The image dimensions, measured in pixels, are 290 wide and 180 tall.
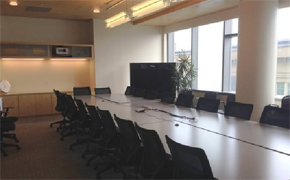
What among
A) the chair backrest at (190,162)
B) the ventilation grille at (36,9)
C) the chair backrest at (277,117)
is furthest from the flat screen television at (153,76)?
the chair backrest at (190,162)

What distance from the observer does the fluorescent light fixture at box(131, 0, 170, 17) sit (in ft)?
12.7

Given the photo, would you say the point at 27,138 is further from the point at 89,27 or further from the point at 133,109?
the point at 89,27

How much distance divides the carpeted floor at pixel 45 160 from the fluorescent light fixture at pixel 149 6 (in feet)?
8.56

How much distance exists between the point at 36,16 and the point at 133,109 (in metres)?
5.01

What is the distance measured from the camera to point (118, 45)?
8.52 metres

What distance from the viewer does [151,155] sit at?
2.39 m

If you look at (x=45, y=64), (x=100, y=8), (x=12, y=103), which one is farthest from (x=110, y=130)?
(x=45, y=64)

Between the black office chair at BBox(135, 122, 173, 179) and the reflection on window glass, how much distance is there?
456 cm

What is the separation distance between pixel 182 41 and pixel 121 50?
2.13 meters

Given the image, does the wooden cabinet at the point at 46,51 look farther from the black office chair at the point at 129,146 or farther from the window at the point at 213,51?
the black office chair at the point at 129,146

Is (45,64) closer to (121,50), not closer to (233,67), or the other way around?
(121,50)

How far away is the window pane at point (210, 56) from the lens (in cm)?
730

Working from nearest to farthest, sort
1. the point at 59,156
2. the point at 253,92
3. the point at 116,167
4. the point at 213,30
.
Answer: the point at 116,167 → the point at 59,156 → the point at 253,92 → the point at 213,30

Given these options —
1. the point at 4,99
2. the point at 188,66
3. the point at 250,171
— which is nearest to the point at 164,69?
the point at 188,66
